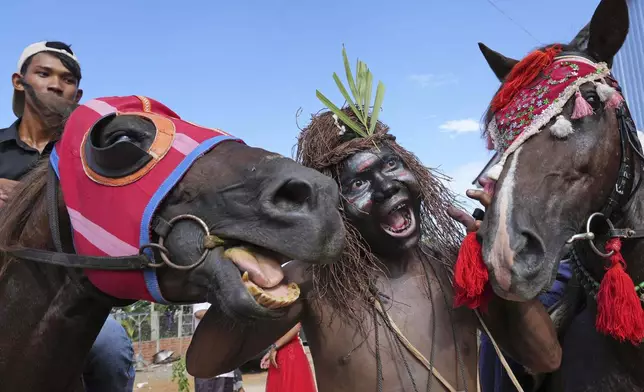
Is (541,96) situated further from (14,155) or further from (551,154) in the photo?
(14,155)

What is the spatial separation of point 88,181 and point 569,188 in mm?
1818

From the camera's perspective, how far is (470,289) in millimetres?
2025

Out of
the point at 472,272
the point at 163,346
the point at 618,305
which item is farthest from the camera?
the point at 163,346

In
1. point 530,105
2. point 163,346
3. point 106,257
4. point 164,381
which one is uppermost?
point 530,105

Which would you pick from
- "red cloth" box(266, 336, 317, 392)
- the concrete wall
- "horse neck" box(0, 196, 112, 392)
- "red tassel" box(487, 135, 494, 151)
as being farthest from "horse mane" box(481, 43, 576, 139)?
the concrete wall

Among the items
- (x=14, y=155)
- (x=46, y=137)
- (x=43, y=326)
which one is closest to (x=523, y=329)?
(x=43, y=326)

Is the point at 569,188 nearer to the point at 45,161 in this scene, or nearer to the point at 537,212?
the point at 537,212

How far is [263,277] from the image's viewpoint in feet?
5.07

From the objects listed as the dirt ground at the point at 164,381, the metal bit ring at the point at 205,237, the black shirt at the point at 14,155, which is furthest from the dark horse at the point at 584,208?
the dirt ground at the point at 164,381

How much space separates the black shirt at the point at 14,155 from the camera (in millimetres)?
2535

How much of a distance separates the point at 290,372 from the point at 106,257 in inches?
182

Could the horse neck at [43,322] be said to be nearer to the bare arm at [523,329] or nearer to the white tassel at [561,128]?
the bare arm at [523,329]

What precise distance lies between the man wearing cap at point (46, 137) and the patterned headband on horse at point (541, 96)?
1.91m

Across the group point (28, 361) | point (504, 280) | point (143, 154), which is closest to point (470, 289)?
point (504, 280)
